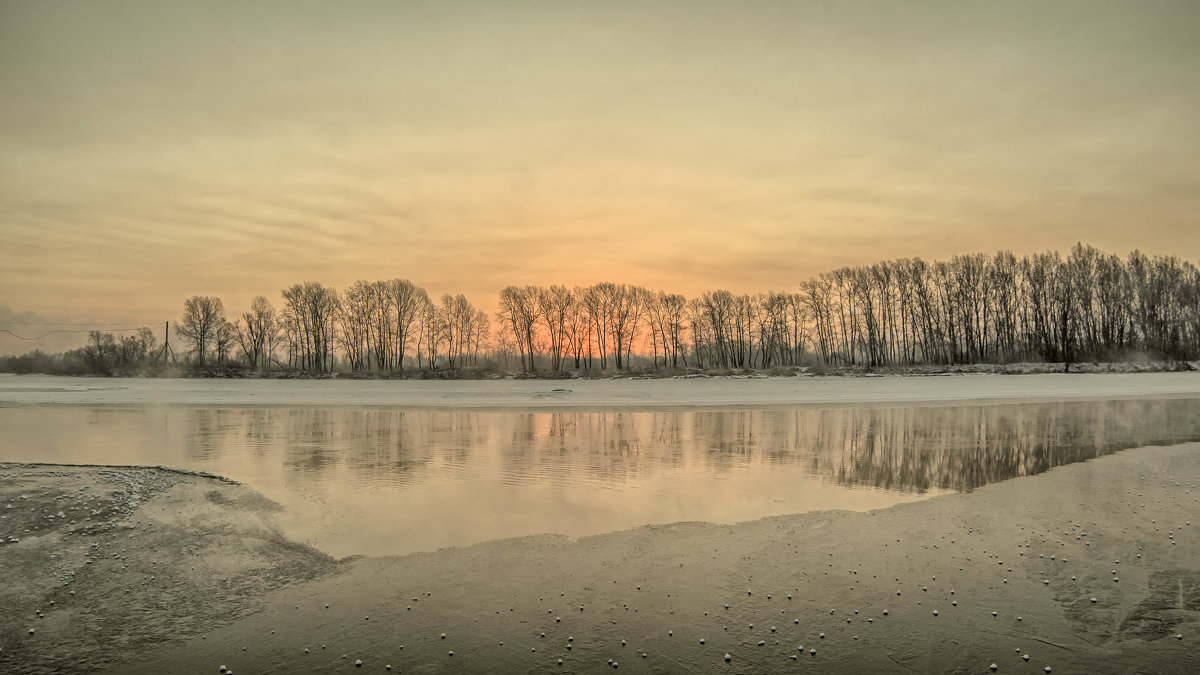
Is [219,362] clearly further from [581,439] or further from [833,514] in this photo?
[833,514]

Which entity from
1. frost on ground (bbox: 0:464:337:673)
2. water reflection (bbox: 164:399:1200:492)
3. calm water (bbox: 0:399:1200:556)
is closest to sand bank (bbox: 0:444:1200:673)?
frost on ground (bbox: 0:464:337:673)

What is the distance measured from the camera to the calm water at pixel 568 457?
9.26m

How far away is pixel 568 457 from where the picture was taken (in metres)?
14.6

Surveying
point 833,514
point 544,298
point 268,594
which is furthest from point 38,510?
point 544,298

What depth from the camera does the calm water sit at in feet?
30.4

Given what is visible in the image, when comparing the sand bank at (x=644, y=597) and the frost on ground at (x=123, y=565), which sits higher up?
the frost on ground at (x=123, y=565)

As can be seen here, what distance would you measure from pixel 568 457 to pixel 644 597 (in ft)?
27.9

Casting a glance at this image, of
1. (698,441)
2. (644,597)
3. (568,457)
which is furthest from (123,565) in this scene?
(698,441)

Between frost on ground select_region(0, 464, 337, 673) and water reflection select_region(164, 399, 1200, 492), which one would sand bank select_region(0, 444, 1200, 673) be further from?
water reflection select_region(164, 399, 1200, 492)

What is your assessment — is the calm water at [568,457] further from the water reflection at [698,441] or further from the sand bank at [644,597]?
the sand bank at [644,597]

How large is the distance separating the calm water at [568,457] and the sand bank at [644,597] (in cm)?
95

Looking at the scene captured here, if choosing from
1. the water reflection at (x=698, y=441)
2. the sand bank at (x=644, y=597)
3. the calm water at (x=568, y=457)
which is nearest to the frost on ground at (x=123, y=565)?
the sand bank at (x=644, y=597)

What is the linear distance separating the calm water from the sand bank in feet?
3.11

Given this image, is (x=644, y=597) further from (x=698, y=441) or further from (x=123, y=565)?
(x=698, y=441)
